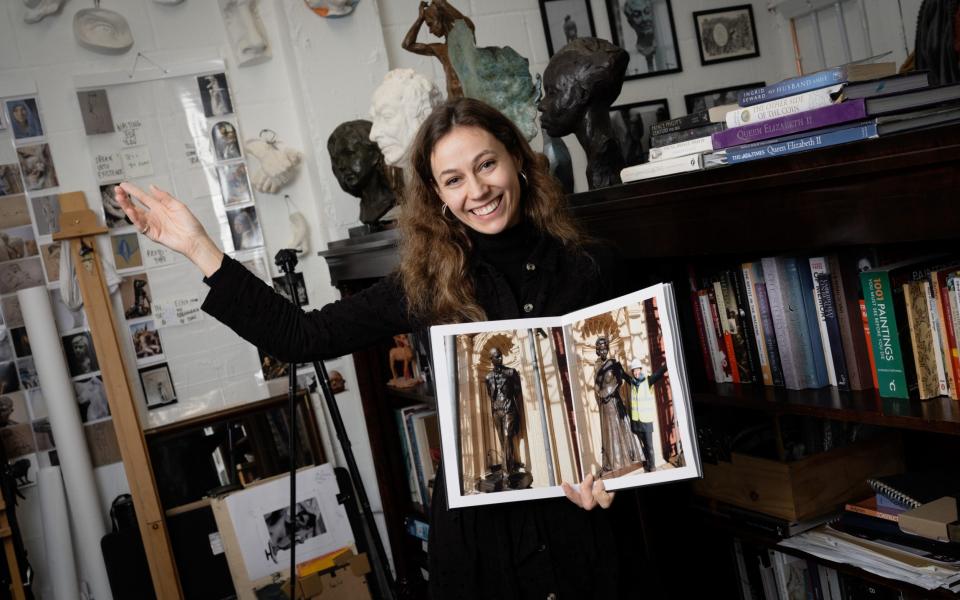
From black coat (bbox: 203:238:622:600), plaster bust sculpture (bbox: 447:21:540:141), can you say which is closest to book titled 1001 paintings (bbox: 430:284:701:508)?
black coat (bbox: 203:238:622:600)

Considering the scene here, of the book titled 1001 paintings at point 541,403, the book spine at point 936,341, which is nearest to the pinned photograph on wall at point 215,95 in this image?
the book titled 1001 paintings at point 541,403

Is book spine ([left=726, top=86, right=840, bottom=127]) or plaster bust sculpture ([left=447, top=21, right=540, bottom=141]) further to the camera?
plaster bust sculpture ([left=447, top=21, right=540, bottom=141])

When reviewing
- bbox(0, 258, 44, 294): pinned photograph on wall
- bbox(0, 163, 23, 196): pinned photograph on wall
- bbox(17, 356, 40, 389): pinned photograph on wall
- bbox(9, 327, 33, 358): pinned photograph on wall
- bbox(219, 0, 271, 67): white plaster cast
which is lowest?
bbox(17, 356, 40, 389): pinned photograph on wall

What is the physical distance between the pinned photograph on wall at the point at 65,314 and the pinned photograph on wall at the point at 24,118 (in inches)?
20.3

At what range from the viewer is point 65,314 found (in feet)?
9.69

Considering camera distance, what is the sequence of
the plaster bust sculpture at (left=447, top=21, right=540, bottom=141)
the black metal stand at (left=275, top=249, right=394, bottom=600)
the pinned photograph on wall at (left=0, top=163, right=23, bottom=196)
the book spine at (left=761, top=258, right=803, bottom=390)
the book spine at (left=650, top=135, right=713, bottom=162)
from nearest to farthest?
1. the book spine at (left=650, top=135, right=713, bottom=162)
2. the book spine at (left=761, top=258, right=803, bottom=390)
3. the plaster bust sculpture at (left=447, top=21, right=540, bottom=141)
4. the black metal stand at (left=275, top=249, right=394, bottom=600)
5. the pinned photograph on wall at (left=0, top=163, right=23, bottom=196)

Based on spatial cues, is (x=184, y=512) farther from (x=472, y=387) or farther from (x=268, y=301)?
(x=472, y=387)

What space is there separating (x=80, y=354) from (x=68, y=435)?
0.91ft

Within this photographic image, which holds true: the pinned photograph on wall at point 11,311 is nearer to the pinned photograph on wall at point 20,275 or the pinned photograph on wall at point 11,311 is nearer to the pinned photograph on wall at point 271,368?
the pinned photograph on wall at point 20,275

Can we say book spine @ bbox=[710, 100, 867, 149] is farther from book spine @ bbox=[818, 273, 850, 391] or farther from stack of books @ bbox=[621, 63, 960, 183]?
book spine @ bbox=[818, 273, 850, 391]

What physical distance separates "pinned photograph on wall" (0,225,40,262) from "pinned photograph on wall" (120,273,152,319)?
29 centimetres

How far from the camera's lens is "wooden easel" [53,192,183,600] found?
2777 millimetres

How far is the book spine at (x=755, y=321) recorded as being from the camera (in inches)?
69.5

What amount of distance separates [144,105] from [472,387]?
82.2 inches
